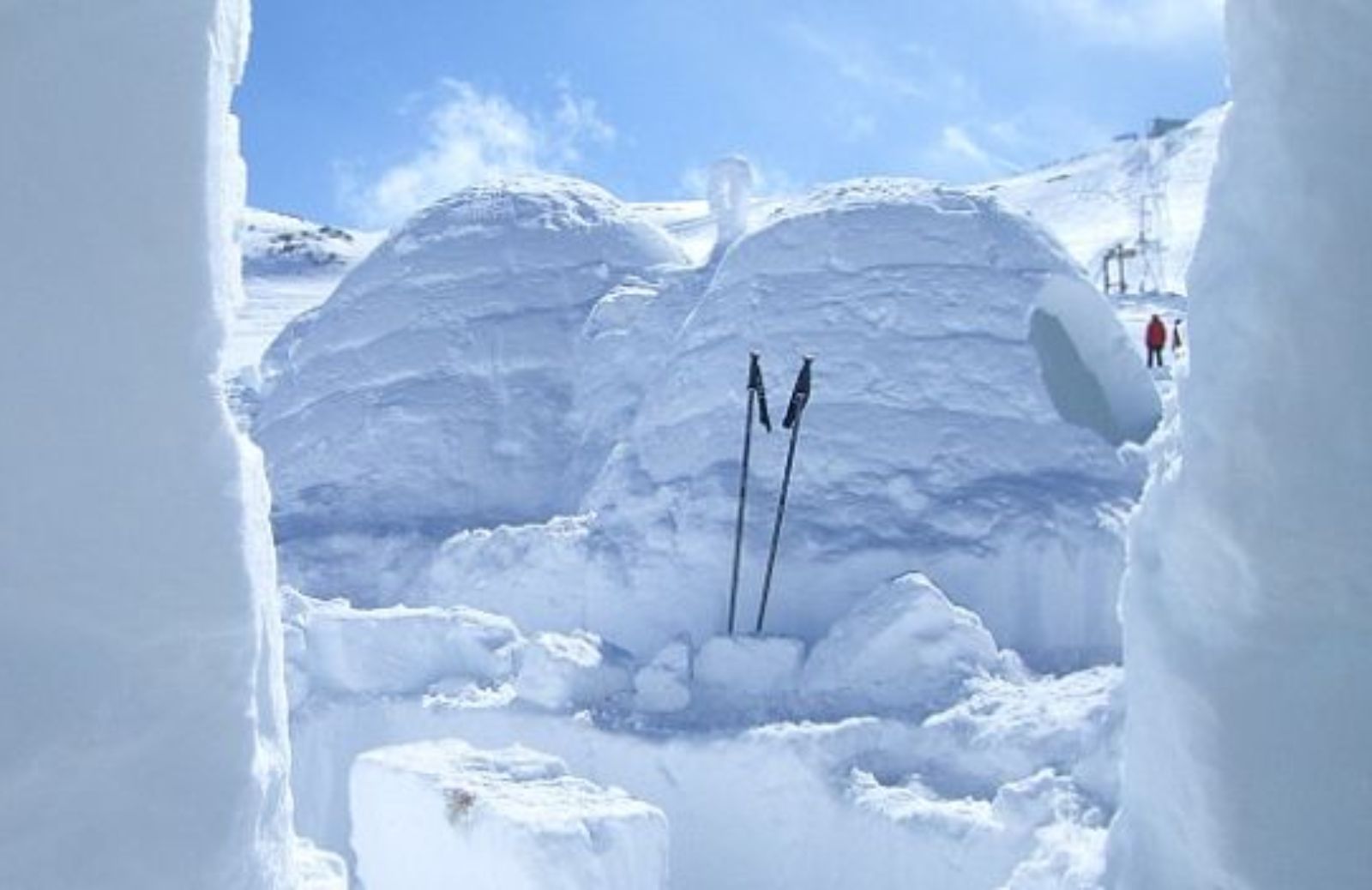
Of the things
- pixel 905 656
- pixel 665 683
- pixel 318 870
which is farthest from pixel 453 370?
pixel 318 870

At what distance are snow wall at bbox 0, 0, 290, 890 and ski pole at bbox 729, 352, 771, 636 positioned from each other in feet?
36.5

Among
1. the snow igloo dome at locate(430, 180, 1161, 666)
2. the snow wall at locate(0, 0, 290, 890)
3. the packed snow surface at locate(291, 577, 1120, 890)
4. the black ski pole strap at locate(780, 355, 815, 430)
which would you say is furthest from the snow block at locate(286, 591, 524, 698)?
the snow wall at locate(0, 0, 290, 890)

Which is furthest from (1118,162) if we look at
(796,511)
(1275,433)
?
(1275,433)

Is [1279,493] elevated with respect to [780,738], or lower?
elevated

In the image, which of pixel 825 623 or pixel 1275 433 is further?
pixel 825 623

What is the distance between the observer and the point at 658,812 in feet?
36.2

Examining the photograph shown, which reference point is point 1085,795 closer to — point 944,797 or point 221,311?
point 944,797

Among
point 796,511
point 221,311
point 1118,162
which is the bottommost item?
point 796,511

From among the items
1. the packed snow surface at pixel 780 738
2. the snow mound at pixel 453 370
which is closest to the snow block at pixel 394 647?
the packed snow surface at pixel 780 738

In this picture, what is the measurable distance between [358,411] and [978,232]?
811cm

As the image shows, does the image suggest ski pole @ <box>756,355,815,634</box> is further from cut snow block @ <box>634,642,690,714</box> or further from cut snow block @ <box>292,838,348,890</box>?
cut snow block @ <box>292,838,348,890</box>

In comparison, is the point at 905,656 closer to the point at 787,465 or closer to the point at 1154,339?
the point at 787,465

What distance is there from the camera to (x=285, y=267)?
5850cm

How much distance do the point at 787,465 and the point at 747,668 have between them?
2.01 meters
